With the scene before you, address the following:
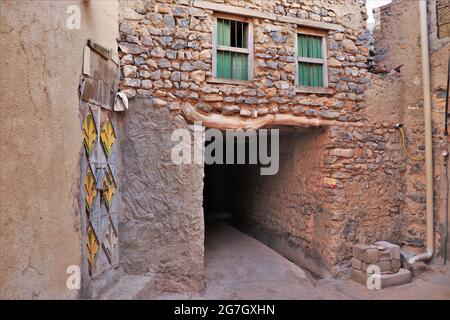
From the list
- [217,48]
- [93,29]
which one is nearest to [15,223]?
[93,29]

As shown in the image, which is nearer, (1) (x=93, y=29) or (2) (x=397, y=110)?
(1) (x=93, y=29)

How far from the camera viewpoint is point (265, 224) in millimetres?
6820

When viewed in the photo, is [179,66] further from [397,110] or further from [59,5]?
[397,110]

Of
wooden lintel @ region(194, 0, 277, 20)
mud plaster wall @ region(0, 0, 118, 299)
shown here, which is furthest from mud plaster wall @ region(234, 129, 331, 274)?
mud plaster wall @ region(0, 0, 118, 299)

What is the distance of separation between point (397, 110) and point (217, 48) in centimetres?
329

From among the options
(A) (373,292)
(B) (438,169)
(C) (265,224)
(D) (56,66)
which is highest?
(D) (56,66)

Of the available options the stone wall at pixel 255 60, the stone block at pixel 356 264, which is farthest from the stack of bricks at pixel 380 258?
the stone wall at pixel 255 60

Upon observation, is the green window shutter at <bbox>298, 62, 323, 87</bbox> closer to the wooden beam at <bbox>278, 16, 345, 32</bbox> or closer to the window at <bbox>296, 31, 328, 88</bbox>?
the window at <bbox>296, 31, 328, 88</bbox>

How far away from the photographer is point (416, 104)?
17.3 feet

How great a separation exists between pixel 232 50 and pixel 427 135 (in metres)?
3.42

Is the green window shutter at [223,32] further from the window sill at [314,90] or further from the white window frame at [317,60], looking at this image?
the window sill at [314,90]

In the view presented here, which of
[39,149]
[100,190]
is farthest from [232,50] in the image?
[39,149]

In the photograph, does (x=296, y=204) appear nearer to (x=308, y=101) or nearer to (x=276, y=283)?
(x=276, y=283)
